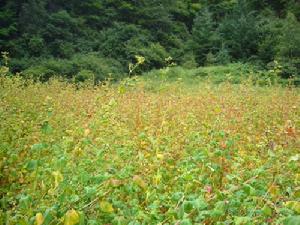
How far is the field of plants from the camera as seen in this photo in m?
1.89

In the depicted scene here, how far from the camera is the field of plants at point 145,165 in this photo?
1.89m

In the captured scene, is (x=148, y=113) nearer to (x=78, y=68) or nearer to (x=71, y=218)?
(x=71, y=218)

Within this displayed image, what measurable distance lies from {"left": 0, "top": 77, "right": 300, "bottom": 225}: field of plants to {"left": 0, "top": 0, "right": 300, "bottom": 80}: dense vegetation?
357 inches

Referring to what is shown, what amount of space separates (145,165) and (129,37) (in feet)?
55.3

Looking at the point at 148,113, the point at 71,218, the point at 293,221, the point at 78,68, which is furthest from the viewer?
the point at 78,68

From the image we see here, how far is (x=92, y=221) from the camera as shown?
196cm

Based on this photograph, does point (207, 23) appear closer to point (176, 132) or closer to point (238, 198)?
point (176, 132)

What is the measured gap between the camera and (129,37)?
19109mm

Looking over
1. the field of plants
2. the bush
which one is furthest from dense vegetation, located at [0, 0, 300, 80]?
the field of plants

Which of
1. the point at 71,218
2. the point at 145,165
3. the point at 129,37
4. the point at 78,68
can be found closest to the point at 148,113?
the point at 145,165

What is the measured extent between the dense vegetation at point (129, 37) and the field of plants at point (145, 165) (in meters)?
9.07

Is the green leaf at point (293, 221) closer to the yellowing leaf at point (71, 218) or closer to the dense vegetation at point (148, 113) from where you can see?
the dense vegetation at point (148, 113)

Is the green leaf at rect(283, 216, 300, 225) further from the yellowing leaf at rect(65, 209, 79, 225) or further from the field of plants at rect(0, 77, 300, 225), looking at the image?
the yellowing leaf at rect(65, 209, 79, 225)

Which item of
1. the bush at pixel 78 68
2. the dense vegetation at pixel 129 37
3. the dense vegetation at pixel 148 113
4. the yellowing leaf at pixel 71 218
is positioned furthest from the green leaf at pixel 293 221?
the dense vegetation at pixel 129 37
